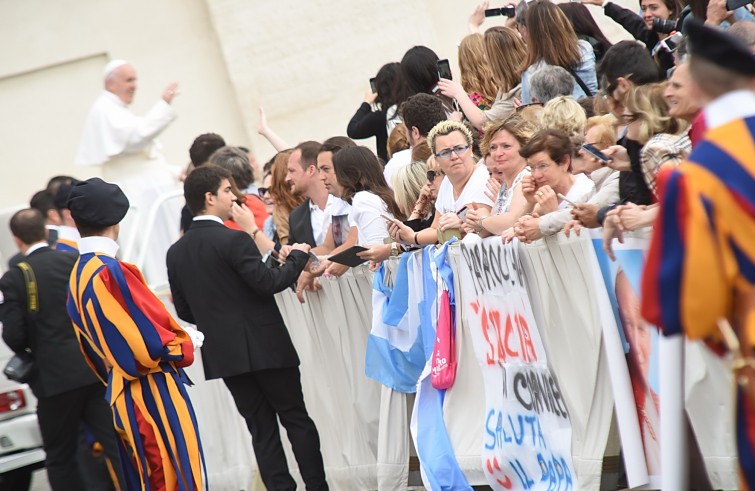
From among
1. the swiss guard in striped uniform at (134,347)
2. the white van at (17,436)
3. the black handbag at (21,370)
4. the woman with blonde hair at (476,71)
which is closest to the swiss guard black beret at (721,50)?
the swiss guard in striped uniform at (134,347)

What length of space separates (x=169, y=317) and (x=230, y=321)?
2.33 feet

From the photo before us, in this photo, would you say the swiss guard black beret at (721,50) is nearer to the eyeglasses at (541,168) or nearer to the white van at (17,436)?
the eyeglasses at (541,168)

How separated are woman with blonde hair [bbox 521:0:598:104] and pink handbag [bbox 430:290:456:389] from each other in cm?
178

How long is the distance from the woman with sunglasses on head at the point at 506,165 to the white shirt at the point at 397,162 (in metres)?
1.50

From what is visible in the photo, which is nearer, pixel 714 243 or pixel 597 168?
pixel 714 243

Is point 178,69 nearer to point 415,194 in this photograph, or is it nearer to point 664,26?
point 415,194

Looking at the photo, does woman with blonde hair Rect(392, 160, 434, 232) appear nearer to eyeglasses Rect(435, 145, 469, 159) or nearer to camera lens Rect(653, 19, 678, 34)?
eyeglasses Rect(435, 145, 469, 159)

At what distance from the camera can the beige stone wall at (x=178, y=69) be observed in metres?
16.6

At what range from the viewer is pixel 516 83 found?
29.8ft

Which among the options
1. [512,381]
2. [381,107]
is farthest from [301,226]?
[512,381]

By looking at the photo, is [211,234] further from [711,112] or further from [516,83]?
[711,112]

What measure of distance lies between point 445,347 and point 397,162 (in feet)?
6.36

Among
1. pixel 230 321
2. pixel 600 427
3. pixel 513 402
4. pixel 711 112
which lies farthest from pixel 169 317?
pixel 711 112

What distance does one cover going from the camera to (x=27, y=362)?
898 cm
